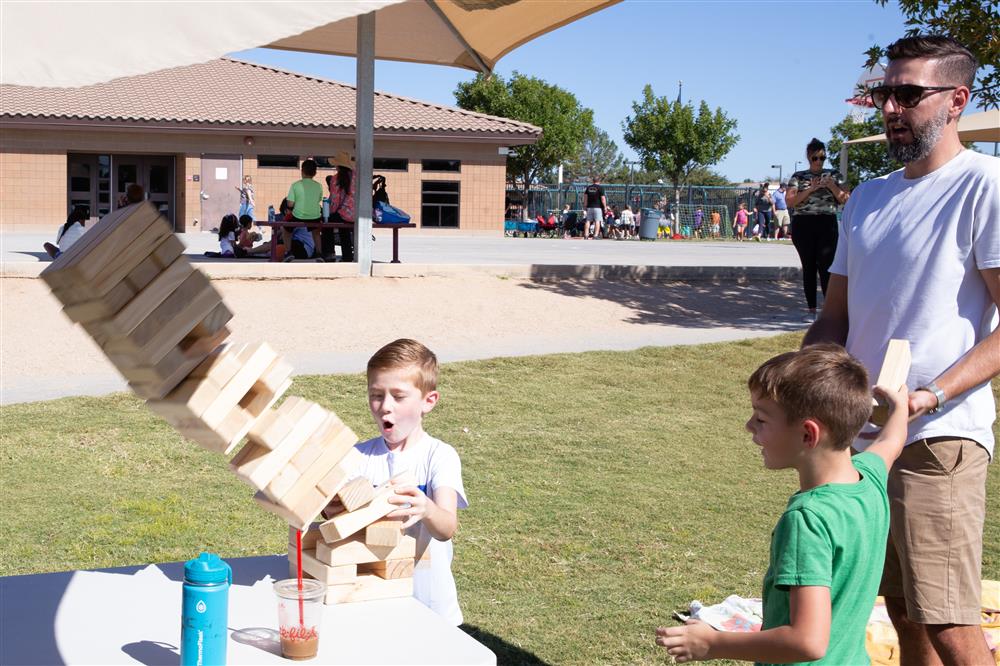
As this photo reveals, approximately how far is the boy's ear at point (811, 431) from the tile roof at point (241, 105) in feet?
109

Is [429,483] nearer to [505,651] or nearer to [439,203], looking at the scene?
[505,651]

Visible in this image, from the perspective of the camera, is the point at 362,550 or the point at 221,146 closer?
the point at 362,550

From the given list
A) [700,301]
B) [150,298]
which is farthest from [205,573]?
[700,301]

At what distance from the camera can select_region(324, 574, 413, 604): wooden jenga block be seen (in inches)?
104

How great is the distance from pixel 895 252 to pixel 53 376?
8.30 m

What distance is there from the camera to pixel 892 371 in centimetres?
295

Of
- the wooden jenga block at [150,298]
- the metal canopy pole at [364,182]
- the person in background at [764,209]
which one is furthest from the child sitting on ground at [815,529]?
the person in background at [764,209]

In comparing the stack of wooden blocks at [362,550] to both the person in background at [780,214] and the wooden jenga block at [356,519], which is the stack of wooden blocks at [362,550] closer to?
the wooden jenga block at [356,519]

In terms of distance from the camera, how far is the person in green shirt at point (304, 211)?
50.2ft

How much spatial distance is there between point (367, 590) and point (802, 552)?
103 centimetres

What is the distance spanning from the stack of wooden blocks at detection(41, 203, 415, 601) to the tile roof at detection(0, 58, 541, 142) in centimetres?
3295

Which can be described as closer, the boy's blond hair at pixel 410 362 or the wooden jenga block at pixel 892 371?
the wooden jenga block at pixel 892 371

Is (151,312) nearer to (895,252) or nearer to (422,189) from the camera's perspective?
(895,252)

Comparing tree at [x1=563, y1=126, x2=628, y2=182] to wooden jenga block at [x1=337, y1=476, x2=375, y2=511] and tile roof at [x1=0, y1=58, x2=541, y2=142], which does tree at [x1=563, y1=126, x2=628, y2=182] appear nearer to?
tile roof at [x1=0, y1=58, x2=541, y2=142]
